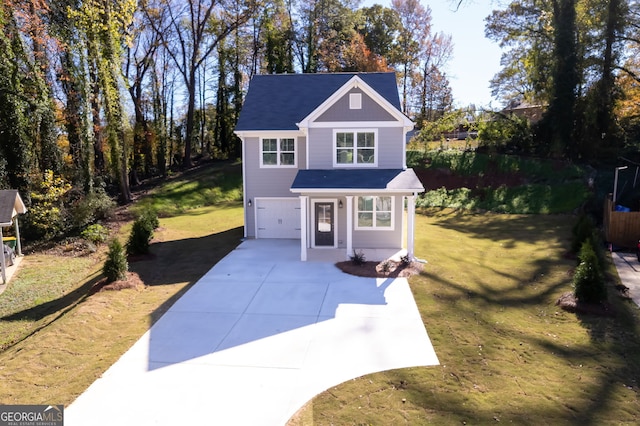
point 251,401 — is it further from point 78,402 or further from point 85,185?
point 85,185

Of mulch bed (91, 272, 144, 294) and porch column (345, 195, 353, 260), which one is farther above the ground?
porch column (345, 195, 353, 260)

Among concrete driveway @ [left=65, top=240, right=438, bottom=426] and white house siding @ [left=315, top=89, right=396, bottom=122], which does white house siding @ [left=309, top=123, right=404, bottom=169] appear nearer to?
white house siding @ [left=315, top=89, right=396, bottom=122]

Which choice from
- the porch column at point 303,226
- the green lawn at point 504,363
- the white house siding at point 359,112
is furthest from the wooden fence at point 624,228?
the porch column at point 303,226

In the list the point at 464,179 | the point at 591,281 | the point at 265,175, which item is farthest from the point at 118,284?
the point at 464,179

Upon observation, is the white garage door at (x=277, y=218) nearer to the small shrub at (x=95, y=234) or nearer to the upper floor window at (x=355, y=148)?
the upper floor window at (x=355, y=148)

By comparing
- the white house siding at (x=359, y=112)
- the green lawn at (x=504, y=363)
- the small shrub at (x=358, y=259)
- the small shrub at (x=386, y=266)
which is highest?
the white house siding at (x=359, y=112)

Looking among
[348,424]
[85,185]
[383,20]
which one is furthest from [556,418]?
[383,20]

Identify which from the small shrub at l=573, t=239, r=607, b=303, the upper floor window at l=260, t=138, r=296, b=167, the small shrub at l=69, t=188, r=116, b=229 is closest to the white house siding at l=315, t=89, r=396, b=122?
the upper floor window at l=260, t=138, r=296, b=167
